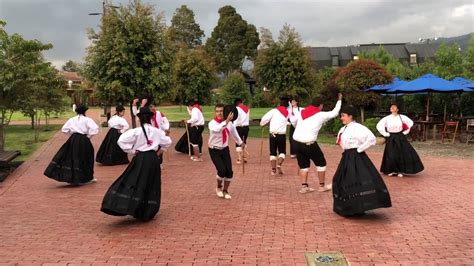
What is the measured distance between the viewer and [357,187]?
7.09 metres

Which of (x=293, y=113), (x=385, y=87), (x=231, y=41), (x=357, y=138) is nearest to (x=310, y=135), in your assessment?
(x=357, y=138)

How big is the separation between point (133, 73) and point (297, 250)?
12.5 m

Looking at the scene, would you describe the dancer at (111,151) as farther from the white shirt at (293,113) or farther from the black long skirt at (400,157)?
the black long skirt at (400,157)

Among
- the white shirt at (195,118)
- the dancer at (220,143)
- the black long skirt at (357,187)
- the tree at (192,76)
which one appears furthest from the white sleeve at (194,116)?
the tree at (192,76)

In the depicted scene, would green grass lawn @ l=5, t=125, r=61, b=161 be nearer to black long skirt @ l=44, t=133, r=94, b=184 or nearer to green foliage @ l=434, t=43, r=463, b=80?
black long skirt @ l=44, t=133, r=94, b=184

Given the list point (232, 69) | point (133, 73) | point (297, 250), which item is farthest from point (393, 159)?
point (232, 69)

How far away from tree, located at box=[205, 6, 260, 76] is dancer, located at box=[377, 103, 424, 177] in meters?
50.5

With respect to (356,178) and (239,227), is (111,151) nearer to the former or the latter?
(239,227)

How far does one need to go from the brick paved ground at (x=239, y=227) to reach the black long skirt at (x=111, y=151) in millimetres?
3035

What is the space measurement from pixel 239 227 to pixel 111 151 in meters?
7.69

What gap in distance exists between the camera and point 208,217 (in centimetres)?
740

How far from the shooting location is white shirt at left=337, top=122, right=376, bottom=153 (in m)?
7.27

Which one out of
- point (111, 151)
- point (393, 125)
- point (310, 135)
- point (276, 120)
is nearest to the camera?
point (310, 135)

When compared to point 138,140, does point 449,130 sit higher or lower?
lower
